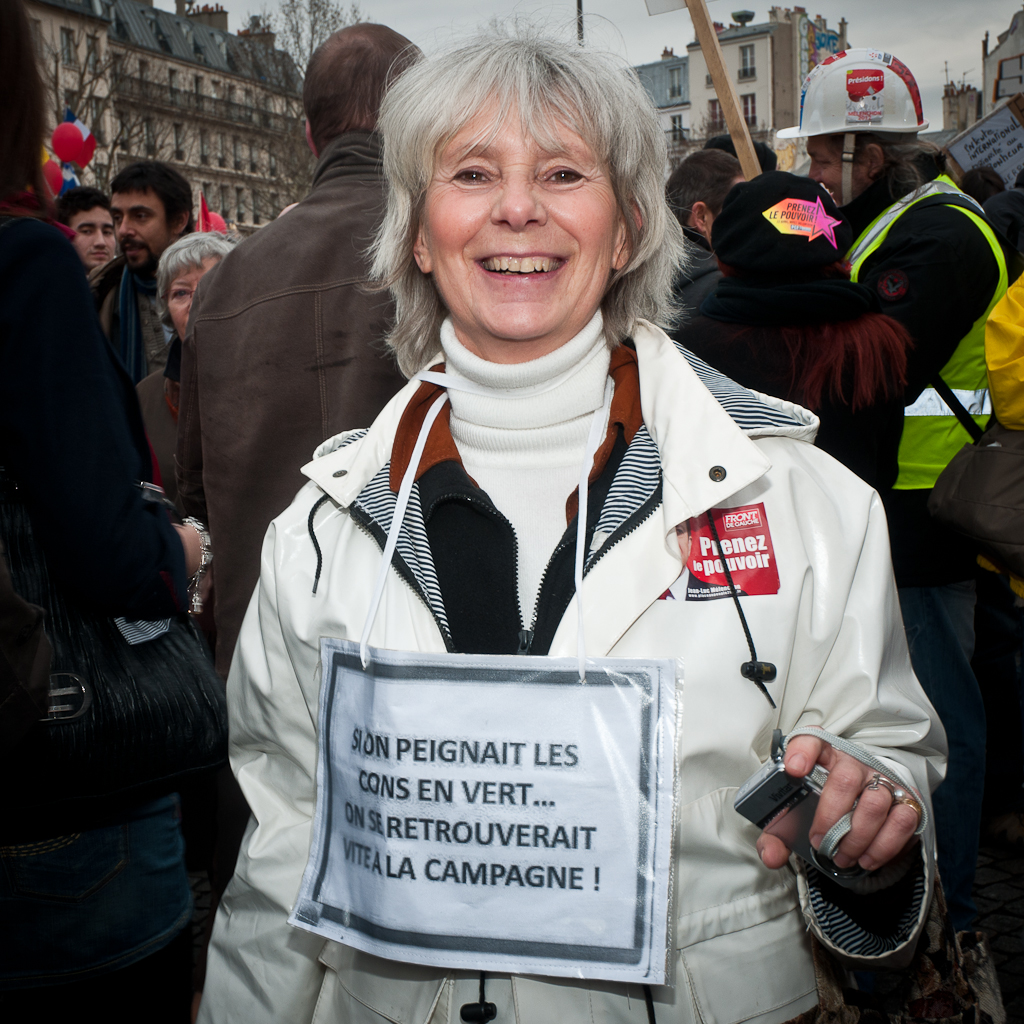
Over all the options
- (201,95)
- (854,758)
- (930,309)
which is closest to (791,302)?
(930,309)

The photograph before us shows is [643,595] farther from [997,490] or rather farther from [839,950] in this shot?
[997,490]

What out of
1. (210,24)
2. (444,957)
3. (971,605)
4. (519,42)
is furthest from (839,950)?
(210,24)

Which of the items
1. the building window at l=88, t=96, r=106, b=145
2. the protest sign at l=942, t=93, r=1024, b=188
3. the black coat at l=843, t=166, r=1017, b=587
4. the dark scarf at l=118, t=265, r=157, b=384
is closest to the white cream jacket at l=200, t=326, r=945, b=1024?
the black coat at l=843, t=166, r=1017, b=587

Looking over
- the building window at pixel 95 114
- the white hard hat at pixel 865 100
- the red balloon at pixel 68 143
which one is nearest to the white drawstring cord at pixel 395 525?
the white hard hat at pixel 865 100

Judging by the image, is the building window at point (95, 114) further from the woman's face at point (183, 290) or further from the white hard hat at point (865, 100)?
the white hard hat at point (865, 100)

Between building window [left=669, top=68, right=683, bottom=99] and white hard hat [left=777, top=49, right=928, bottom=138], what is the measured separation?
303 feet

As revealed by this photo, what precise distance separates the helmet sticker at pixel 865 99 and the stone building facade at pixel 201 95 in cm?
2796

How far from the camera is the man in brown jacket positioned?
2840 mm

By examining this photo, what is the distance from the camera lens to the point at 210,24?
7700 cm

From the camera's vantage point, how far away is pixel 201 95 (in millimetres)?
60438

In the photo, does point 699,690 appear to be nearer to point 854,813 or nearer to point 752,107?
point 854,813

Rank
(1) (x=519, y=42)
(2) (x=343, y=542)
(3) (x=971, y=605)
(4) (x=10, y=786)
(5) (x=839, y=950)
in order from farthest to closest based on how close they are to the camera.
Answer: (3) (x=971, y=605)
(1) (x=519, y=42)
(2) (x=343, y=542)
(4) (x=10, y=786)
(5) (x=839, y=950)

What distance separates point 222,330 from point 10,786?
5.05 feet

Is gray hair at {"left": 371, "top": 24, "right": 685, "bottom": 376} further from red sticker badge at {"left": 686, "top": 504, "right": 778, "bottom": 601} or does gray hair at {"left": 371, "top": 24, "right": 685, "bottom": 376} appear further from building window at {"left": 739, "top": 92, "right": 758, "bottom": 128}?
building window at {"left": 739, "top": 92, "right": 758, "bottom": 128}
